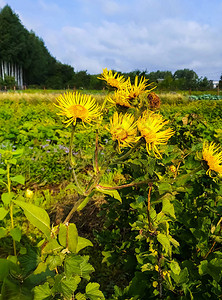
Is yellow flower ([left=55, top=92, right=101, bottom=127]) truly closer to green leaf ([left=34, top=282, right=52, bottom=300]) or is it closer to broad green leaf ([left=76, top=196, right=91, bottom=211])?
broad green leaf ([left=76, top=196, right=91, bottom=211])

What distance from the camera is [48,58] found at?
230 feet

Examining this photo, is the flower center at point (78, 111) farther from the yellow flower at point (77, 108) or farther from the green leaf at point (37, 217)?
the green leaf at point (37, 217)

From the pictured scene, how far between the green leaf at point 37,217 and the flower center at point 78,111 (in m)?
0.30

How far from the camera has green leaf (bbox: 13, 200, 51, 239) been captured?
30.1 inches

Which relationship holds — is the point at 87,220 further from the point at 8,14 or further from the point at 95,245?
the point at 8,14

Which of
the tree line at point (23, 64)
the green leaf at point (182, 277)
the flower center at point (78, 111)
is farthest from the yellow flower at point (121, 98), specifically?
the tree line at point (23, 64)

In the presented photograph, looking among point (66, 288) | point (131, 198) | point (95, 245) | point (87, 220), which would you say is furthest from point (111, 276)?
point (66, 288)

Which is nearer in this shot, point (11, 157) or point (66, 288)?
point (66, 288)

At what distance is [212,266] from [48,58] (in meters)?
74.8

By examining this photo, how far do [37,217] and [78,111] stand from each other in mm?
326

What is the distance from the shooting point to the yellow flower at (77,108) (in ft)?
2.56

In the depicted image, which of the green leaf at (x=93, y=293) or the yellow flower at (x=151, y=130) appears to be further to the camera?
the green leaf at (x=93, y=293)

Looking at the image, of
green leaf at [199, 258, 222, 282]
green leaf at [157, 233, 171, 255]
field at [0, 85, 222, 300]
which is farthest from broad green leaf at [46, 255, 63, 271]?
green leaf at [199, 258, 222, 282]

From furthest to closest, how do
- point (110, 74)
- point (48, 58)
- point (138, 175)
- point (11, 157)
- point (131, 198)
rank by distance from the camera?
point (48, 58) → point (11, 157) → point (131, 198) → point (138, 175) → point (110, 74)
